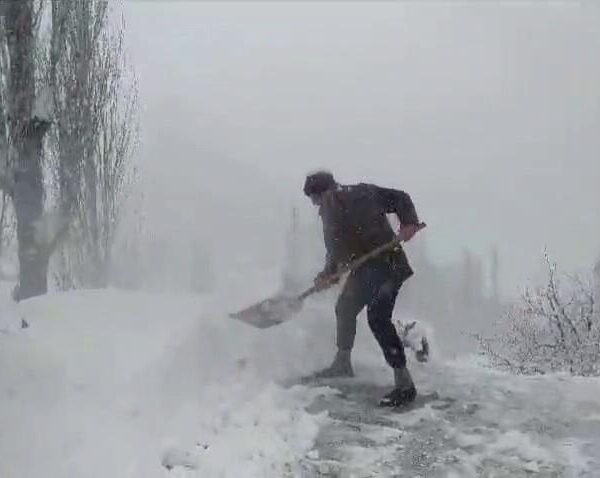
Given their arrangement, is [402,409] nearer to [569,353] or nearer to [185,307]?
[185,307]

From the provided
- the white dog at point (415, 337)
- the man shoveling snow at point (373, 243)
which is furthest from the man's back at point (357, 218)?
the white dog at point (415, 337)

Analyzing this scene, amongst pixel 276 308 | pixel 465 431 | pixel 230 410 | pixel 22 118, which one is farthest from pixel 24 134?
pixel 465 431

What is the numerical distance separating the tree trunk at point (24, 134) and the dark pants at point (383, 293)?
5789 millimetres

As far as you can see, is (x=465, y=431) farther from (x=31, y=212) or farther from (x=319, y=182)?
(x=31, y=212)

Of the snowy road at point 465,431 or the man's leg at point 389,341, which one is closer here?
the snowy road at point 465,431

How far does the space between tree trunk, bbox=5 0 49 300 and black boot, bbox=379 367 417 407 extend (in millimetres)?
6505

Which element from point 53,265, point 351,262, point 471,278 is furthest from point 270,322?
point 471,278

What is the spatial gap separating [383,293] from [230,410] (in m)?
1.41

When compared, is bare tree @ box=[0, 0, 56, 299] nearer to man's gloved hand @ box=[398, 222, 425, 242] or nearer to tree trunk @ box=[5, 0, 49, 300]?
tree trunk @ box=[5, 0, 49, 300]

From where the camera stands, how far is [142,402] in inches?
169

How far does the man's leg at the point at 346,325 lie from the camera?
5.89 meters

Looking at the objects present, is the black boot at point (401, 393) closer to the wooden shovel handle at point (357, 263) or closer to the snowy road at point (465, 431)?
the snowy road at point (465, 431)

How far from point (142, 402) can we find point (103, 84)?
1100 cm

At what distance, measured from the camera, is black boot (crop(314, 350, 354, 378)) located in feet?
19.7
